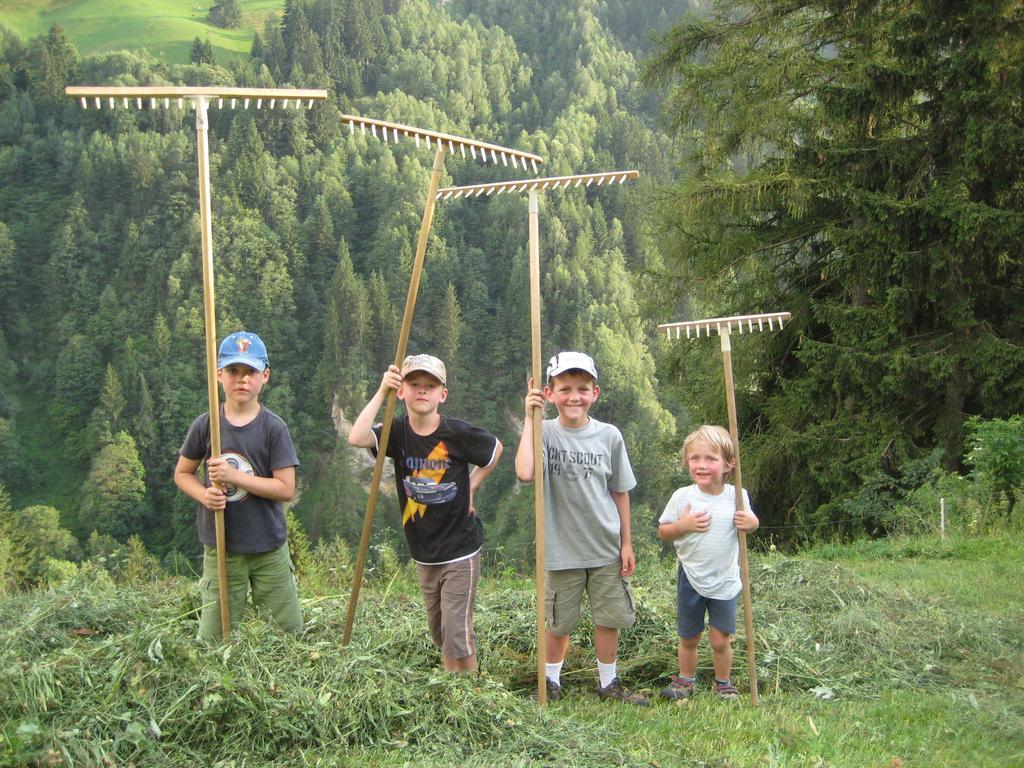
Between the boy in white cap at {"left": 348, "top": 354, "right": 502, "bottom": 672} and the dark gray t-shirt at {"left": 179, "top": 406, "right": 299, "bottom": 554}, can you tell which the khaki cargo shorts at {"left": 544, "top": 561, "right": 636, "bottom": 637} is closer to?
the boy in white cap at {"left": 348, "top": 354, "right": 502, "bottom": 672}

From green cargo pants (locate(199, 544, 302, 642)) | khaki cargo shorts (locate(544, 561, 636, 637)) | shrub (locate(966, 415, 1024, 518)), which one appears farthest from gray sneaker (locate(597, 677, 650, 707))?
shrub (locate(966, 415, 1024, 518))

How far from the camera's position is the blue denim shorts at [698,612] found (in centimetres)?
529

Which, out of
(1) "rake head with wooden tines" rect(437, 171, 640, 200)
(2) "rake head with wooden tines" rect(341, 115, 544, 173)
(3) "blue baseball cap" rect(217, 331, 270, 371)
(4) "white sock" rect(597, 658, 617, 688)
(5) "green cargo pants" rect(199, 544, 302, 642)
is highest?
(2) "rake head with wooden tines" rect(341, 115, 544, 173)

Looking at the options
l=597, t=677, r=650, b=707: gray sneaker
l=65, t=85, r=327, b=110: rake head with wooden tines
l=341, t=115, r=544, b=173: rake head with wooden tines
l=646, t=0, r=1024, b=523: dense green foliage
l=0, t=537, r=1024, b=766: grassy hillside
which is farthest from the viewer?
l=646, t=0, r=1024, b=523: dense green foliage

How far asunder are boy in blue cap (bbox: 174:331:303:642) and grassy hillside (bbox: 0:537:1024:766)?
0.74 ft

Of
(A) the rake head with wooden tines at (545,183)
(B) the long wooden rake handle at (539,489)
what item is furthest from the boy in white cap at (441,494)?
(A) the rake head with wooden tines at (545,183)

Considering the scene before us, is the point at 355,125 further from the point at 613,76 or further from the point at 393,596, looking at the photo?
the point at 613,76

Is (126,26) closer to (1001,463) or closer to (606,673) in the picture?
(1001,463)

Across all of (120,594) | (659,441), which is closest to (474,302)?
(659,441)

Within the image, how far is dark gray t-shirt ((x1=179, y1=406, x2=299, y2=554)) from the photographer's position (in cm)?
475

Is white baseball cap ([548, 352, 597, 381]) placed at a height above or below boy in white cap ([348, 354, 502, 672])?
above

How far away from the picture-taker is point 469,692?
14.9 ft

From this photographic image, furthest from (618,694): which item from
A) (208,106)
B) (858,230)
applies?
(858,230)

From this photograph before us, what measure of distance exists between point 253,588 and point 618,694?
6.17ft
